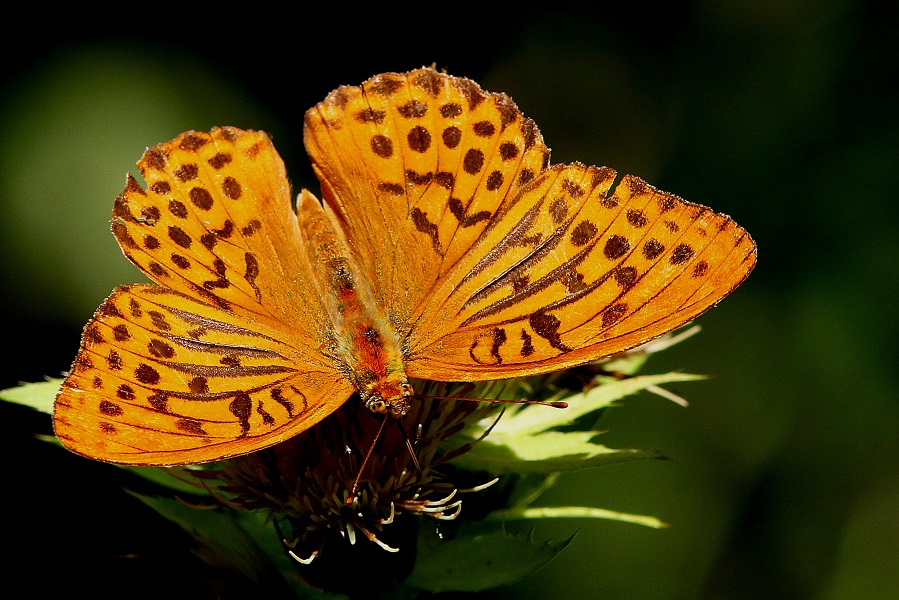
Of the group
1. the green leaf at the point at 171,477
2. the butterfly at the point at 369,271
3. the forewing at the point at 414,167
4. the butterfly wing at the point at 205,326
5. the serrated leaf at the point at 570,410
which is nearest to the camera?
the butterfly wing at the point at 205,326

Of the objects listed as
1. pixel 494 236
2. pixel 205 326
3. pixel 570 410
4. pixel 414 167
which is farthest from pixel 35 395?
pixel 570 410

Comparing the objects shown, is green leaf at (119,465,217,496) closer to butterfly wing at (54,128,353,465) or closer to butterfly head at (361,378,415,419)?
butterfly wing at (54,128,353,465)

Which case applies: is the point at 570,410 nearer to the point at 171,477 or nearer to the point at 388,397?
the point at 388,397

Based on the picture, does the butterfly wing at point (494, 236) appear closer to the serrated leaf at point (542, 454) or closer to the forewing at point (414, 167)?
the forewing at point (414, 167)

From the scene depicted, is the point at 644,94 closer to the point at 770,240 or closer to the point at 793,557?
the point at 770,240

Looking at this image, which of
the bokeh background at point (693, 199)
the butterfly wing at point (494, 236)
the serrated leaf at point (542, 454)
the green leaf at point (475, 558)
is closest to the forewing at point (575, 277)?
the butterfly wing at point (494, 236)

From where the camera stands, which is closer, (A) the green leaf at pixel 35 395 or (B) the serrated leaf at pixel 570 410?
(A) the green leaf at pixel 35 395

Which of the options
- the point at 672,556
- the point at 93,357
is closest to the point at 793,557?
the point at 672,556
